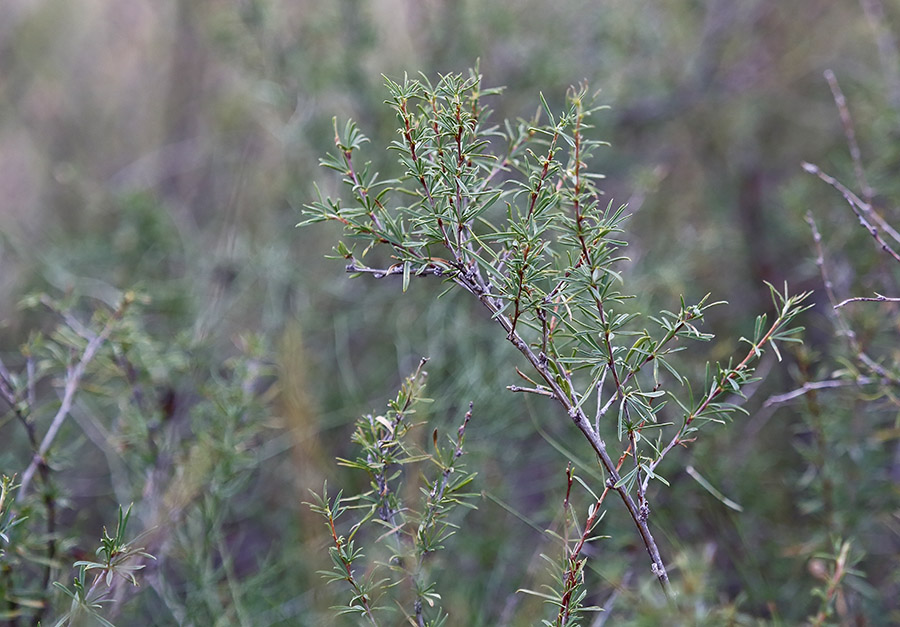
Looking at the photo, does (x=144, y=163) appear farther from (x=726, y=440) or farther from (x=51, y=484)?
(x=726, y=440)

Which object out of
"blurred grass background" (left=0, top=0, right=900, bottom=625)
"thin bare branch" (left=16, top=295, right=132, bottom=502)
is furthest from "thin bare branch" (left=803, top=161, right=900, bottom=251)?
"thin bare branch" (left=16, top=295, right=132, bottom=502)

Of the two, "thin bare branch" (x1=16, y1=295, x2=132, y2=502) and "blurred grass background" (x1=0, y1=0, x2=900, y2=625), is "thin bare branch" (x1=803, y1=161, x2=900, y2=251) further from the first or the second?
"thin bare branch" (x1=16, y1=295, x2=132, y2=502)

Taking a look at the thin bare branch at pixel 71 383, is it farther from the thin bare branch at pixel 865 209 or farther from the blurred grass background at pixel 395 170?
the thin bare branch at pixel 865 209

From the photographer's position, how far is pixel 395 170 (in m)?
1.84

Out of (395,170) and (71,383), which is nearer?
(71,383)

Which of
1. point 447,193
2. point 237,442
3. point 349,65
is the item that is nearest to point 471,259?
point 447,193

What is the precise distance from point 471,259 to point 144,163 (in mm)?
2136

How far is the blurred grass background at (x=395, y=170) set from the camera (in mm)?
1363

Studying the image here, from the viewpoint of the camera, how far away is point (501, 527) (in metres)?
1.46

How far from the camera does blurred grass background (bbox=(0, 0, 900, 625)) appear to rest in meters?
1.36

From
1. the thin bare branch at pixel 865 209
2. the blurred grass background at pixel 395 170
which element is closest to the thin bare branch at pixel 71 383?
the blurred grass background at pixel 395 170

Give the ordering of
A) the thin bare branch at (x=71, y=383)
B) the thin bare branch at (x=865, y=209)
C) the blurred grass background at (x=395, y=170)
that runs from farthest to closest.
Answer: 1. the blurred grass background at (x=395, y=170)
2. the thin bare branch at (x=71, y=383)
3. the thin bare branch at (x=865, y=209)

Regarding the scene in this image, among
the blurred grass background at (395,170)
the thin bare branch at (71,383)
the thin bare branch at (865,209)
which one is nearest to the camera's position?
the thin bare branch at (865,209)

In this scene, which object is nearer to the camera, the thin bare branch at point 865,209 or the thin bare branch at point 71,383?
the thin bare branch at point 865,209
